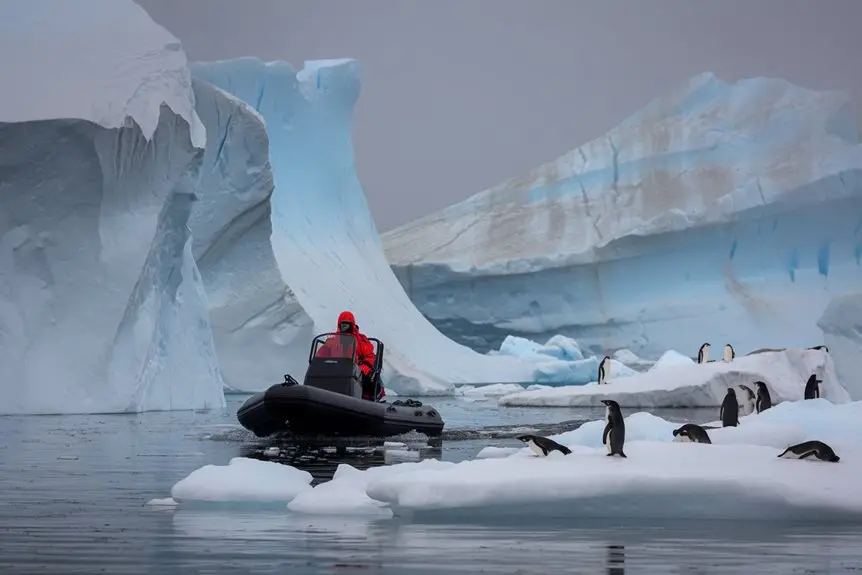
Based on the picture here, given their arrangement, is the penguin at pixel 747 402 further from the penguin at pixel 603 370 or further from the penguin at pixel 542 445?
the penguin at pixel 542 445

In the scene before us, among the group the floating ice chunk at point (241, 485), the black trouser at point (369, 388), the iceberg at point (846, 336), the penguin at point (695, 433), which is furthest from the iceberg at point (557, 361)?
the floating ice chunk at point (241, 485)

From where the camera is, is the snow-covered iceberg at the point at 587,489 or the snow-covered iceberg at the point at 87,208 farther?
the snow-covered iceberg at the point at 87,208

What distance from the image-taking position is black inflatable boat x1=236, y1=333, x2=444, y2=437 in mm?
10422

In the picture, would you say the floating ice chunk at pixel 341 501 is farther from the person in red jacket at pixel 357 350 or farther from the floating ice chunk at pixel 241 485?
the person in red jacket at pixel 357 350

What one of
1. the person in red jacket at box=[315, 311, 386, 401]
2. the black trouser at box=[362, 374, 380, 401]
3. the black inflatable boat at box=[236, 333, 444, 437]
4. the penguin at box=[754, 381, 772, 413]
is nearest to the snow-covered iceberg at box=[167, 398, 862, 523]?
the black inflatable boat at box=[236, 333, 444, 437]

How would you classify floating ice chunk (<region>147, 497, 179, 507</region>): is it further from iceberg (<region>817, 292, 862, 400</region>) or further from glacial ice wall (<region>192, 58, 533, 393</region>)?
glacial ice wall (<region>192, 58, 533, 393</region>)

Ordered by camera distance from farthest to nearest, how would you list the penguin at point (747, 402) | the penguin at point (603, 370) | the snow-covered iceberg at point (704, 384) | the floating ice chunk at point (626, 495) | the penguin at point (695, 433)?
1. the penguin at point (603, 370)
2. the snow-covered iceberg at point (704, 384)
3. the penguin at point (747, 402)
4. the penguin at point (695, 433)
5. the floating ice chunk at point (626, 495)

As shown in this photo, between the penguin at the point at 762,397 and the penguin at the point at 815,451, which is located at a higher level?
the penguin at the point at 762,397

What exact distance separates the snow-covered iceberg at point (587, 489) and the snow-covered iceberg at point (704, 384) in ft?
39.2

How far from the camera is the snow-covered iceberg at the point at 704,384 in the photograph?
18.2 meters

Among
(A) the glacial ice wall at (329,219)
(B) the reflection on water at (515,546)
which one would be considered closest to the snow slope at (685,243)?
(A) the glacial ice wall at (329,219)

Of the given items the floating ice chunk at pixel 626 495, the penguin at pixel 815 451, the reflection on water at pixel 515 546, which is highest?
the penguin at pixel 815 451

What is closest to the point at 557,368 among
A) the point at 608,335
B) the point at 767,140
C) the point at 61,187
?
the point at 608,335


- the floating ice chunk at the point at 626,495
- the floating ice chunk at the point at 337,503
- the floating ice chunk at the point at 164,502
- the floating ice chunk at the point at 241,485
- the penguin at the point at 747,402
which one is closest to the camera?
the floating ice chunk at the point at 626,495
